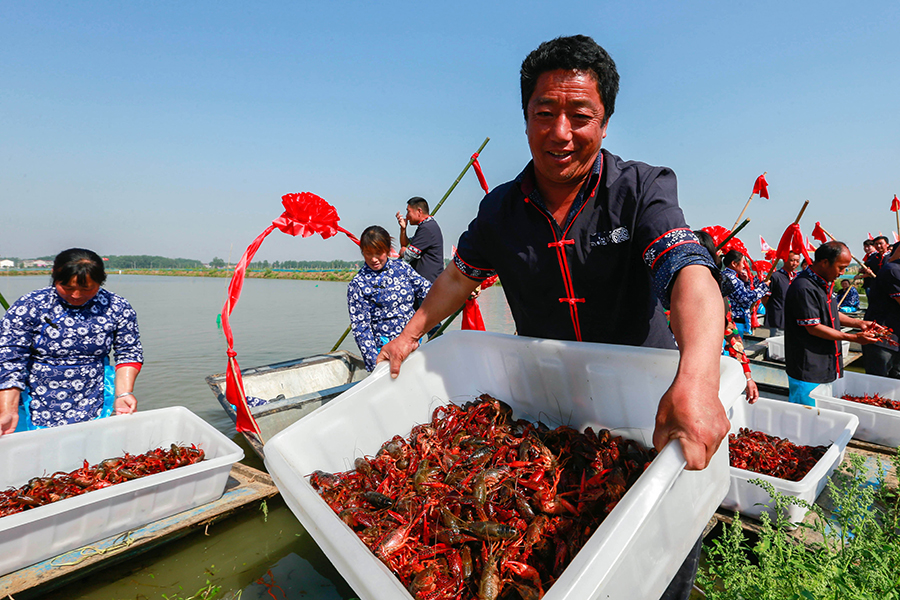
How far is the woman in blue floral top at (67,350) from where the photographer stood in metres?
3.60

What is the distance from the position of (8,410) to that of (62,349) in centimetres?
56

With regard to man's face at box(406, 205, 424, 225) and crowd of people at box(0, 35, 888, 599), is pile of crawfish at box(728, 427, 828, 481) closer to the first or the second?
crowd of people at box(0, 35, 888, 599)

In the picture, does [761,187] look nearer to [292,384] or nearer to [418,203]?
[418,203]

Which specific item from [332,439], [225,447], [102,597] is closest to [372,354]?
[225,447]

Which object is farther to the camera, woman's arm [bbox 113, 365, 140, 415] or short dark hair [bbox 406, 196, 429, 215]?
short dark hair [bbox 406, 196, 429, 215]

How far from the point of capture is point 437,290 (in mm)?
2529

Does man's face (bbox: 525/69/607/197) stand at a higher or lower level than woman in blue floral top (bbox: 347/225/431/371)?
higher

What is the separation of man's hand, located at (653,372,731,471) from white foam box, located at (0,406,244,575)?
3210 millimetres

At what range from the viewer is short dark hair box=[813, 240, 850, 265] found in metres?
4.34

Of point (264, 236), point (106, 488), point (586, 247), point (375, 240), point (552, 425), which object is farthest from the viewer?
point (375, 240)

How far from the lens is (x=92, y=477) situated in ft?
11.2

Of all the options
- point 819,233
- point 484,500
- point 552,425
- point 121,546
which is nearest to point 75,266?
→ point 121,546

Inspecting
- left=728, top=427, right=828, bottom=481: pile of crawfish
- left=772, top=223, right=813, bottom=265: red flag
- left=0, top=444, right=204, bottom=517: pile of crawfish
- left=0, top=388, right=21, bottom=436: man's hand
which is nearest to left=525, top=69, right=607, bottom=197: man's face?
left=728, top=427, right=828, bottom=481: pile of crawfish

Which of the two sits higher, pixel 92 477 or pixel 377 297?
pixel 377 297
